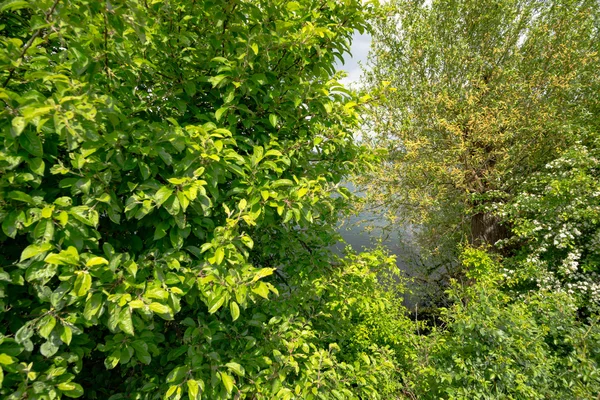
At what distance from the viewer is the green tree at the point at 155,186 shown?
5.33 ft

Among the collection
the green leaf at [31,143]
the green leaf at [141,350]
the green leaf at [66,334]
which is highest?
the green leaf at [31,143]

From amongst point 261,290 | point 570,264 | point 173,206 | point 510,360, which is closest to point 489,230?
point 570,264

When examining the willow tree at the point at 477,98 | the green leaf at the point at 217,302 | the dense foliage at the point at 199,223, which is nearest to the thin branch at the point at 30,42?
the dense foliage at the point at 199,223

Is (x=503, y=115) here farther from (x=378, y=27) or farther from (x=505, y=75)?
(x=378, y=27)

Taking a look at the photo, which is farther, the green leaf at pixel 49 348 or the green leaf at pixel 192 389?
the green leaf at pixel 192 389

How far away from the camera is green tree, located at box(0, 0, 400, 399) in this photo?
1625 mm

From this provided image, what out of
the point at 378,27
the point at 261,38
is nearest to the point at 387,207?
the point at 378,27

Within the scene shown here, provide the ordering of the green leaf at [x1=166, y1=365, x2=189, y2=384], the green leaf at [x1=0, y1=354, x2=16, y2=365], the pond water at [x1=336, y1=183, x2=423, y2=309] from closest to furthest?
the green leaf at [x1=0, y1=354, x2=16, y2=365]
the green leaf at [x1=166, y1=365, x2=189, y2=384]
the pond water at [x1=336, y1=183, x2=423, y2=309]

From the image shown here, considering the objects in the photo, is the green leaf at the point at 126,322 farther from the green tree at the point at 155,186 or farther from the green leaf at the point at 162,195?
the green leaf at the point at 162,195

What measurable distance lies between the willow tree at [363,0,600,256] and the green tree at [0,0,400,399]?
6.20 m

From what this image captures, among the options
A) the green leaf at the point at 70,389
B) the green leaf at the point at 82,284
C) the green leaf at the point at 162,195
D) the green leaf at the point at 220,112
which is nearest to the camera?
the green leaf at the point at 82,284

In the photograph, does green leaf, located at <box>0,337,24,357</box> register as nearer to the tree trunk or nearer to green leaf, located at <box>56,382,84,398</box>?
green leaf, located at <box>56,382,84,398</box>

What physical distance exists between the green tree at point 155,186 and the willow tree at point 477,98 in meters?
6.20

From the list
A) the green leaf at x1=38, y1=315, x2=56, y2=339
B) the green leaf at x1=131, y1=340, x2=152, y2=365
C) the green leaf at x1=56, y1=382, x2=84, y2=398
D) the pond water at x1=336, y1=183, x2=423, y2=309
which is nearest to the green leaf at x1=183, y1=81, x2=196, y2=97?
the green leaf at x1=38, y1=315, x2=56, y2=339
